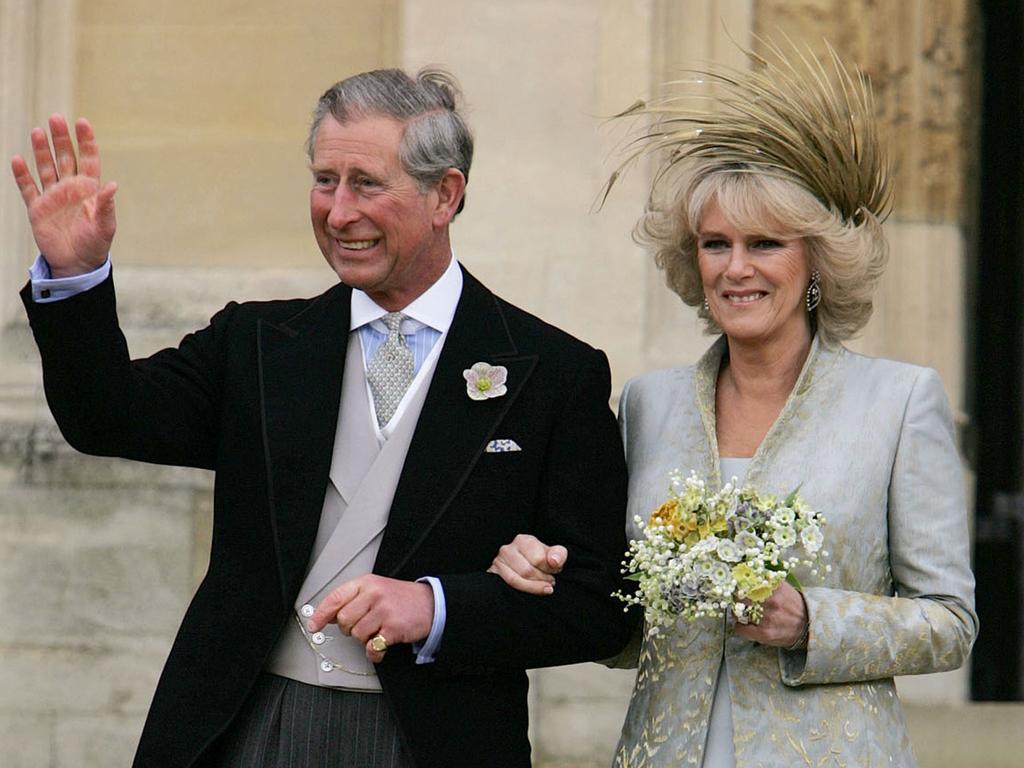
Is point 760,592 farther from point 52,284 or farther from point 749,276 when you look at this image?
point 52,284

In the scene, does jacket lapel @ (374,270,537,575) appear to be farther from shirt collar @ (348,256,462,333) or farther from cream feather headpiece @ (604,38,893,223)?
cream feather headpiece @ (604,38,893,223)

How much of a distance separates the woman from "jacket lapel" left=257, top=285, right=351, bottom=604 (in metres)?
0.37

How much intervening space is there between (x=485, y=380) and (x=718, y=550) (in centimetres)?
57

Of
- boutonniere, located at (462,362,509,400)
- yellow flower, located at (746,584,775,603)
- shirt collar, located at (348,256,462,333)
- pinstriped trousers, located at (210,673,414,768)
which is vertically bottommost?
pinstriped trousers, located at (210,673,414,768)

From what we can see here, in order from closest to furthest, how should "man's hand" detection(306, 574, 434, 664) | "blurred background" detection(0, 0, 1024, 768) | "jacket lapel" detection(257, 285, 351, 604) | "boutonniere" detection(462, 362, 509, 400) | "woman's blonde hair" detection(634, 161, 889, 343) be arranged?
"man's hand" detection(306, 574, 434, 664) → "jacket lapel" detection(257, 285, 351, 604) → "boutonniere" detection(462, 362, 509, 400) → "woman's blonde hair" detection(634, 161, 889, 343) → "blurred background" detection(0, 0, 1024, 768)

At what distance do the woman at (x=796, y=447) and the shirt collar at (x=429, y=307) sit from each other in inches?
19.0

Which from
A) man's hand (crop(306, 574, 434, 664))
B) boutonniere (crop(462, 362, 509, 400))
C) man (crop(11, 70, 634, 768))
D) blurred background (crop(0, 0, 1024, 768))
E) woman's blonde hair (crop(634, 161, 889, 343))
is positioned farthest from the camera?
blurred background (crop(0, 0, 1024, 768))

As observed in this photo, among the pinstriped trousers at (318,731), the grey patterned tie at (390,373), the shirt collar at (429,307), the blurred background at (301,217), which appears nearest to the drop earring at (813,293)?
the shirt collar at (429,307)

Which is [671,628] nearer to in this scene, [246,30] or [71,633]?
[71,633]

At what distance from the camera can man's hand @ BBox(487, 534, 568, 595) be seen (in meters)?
3.23

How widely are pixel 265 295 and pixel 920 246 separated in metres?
2.24

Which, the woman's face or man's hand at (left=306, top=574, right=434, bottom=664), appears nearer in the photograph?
man's hand at (left=306, top=574, right=434, bottom=664)

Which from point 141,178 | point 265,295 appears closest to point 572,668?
point 265,295

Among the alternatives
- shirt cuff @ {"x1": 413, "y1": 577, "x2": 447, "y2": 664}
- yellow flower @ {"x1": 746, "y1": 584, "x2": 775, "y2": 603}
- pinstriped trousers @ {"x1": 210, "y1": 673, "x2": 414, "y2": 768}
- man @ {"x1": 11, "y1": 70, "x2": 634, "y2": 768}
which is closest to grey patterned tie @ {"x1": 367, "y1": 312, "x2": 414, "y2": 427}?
man @ {"x1": 11, "y1": 70, "x2": 634, "y2": 768}
